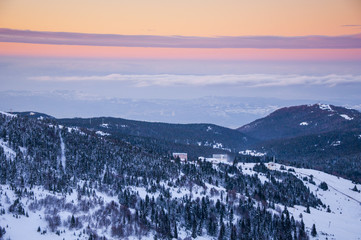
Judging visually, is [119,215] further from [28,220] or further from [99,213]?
[28,220]

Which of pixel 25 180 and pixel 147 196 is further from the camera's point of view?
pixel 147 196

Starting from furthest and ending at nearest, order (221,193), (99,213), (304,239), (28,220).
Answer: (221,193)
(304,239)
(99,213)
(28,220)

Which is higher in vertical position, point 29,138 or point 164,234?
point 29,138

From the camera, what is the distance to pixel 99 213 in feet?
484

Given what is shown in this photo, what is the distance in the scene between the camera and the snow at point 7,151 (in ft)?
535

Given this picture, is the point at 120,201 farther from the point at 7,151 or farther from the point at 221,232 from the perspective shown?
the point at 7,151

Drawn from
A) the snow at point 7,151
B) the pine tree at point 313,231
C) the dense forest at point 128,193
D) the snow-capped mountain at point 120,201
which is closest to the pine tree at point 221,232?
the dense forest at point 128,193

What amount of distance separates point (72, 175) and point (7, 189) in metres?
26.3

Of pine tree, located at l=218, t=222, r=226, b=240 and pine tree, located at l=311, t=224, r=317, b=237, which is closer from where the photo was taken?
pine tree, located at l=218, t=222, r=226, b=240

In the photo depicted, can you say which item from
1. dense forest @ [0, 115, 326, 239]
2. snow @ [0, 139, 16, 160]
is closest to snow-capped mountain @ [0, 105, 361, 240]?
snow @ [0, 139, 16, 160]

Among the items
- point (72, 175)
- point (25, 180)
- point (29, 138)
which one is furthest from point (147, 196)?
point (29, 138)

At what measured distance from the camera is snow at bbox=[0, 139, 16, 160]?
535ft

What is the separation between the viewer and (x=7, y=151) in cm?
16600

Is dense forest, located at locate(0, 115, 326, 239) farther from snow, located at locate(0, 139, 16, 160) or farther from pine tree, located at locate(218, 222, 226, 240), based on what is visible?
snow, located at locate(0, 139, 16, 160)
